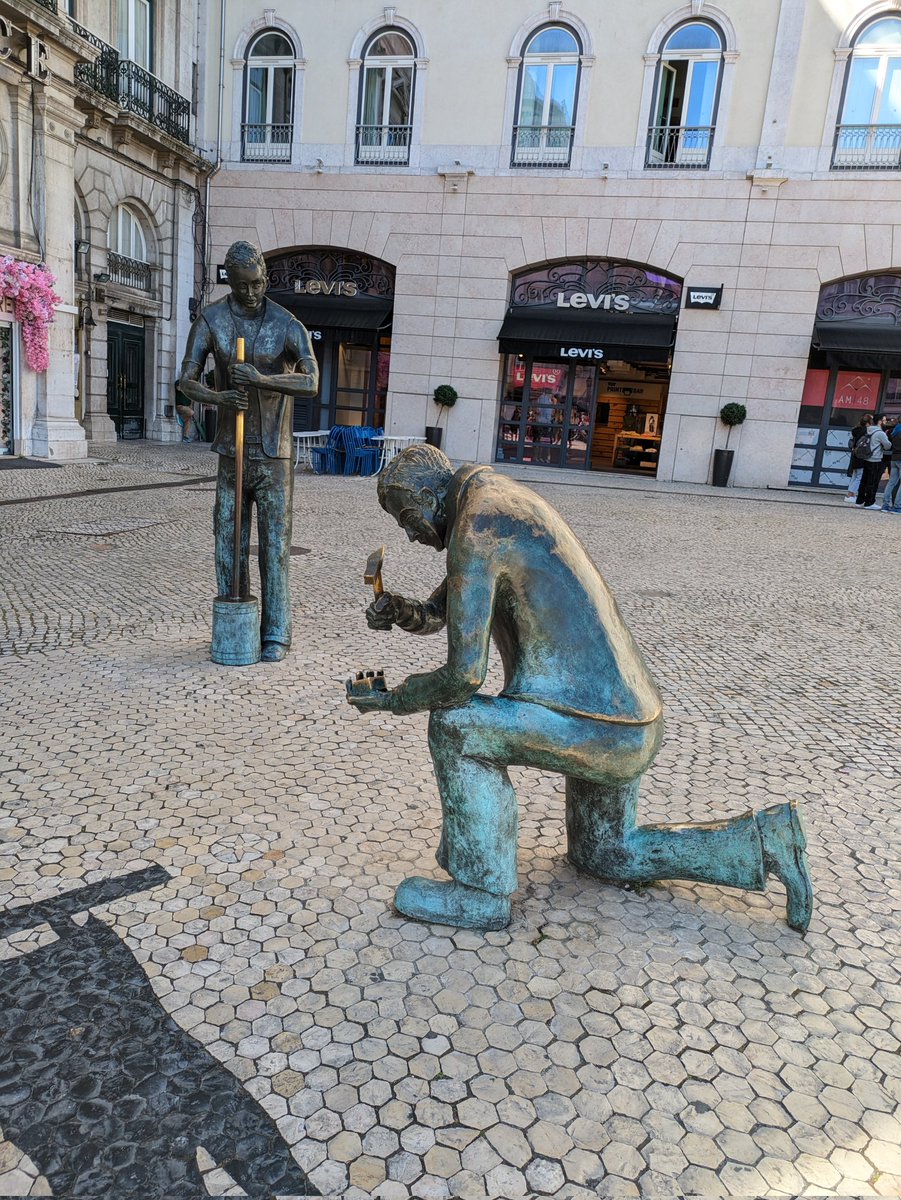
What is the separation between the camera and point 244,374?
13.7ft

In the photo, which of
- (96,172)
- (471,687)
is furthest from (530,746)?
(96,172)

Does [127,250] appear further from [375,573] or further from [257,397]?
[375,573]

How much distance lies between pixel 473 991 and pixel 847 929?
1.17 metres

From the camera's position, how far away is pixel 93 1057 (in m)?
1.88

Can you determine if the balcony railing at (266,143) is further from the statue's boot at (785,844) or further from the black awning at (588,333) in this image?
the statue's boot at (785,844)

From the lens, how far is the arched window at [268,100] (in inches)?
785

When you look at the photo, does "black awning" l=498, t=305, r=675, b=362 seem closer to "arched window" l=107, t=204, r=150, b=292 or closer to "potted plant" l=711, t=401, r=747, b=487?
"potted plant" l=711, t=401, r=747, b=487

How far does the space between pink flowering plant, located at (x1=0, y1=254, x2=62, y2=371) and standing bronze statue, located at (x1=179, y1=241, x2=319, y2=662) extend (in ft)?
35.4

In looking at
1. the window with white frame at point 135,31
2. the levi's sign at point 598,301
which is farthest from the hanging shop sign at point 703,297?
the window with white frame at point 135,31

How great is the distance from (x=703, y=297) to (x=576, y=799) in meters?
18.0

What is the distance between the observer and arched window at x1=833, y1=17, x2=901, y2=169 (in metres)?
17.0

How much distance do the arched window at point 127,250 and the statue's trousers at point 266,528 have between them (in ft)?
53.7

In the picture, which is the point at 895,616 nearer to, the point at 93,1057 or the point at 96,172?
the point at 93,1057

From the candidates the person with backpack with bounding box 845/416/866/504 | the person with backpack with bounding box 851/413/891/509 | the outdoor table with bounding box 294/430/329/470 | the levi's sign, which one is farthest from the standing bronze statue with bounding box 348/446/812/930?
the levi's sign
